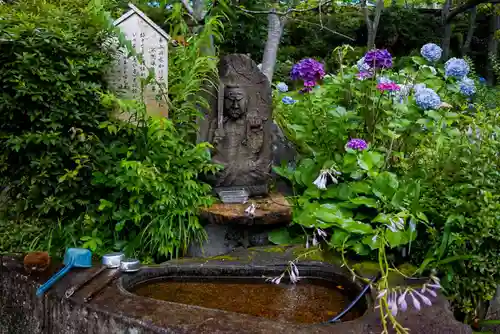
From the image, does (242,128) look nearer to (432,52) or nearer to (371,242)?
(371,242)

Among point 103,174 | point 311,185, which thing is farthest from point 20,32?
point 311,185

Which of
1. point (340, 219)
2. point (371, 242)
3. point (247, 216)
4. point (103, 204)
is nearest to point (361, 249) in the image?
point (371, 242)

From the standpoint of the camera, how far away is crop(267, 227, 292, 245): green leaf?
4.14m

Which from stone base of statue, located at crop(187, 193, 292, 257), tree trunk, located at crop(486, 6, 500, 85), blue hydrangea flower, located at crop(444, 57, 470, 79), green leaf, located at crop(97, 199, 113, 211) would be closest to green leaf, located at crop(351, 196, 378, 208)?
stone base of statue, located at crop(187, 193, 292, 257)

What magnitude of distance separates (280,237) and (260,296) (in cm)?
93

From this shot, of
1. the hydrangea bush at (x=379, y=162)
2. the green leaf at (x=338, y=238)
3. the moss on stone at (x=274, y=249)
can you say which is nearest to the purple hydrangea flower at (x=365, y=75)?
the hydrangea bush at (x=379, y=162)

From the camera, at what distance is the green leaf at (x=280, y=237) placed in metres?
4.14

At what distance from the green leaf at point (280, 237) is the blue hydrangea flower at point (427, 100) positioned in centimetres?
159

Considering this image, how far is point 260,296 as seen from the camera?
10.8 ft

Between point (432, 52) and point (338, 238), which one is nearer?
point (338, 238)

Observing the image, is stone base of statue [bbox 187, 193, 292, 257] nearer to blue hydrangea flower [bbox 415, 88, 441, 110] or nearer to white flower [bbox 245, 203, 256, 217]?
white flower [bbox 245, 203, 256, 217]

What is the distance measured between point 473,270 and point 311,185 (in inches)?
61.0

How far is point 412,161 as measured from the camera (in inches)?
169

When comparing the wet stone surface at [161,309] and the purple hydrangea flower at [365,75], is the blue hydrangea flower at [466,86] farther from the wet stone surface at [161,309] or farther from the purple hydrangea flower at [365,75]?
the wet stone surface at [161,309]
